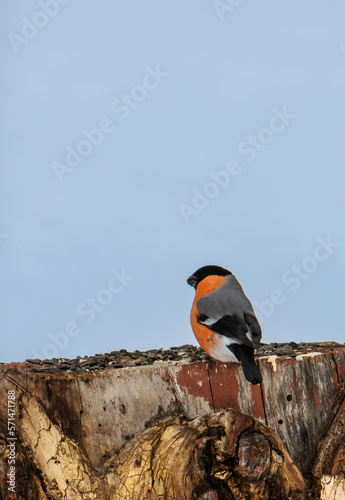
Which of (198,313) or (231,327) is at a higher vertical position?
(198,313)

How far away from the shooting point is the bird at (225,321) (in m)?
3.95

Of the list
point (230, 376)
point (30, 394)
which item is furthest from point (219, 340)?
point (30, 394)

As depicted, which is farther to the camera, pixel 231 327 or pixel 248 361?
pixel 231 327

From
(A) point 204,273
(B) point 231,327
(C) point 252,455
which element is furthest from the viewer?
(A) point 204,273

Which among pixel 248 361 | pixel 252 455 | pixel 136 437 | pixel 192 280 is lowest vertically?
pixel 252 455

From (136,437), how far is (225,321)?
115 cm

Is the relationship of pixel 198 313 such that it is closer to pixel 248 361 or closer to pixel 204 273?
pixel 204 273

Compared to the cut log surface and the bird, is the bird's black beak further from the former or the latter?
the cut log surface

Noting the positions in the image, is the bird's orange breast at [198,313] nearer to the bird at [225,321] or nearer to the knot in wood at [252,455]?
the bird at [225,321]

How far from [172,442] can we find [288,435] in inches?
33.5

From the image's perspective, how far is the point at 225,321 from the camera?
424cm

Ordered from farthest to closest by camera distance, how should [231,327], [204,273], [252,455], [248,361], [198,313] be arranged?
[204,273]
[198,313]
[231,327]
[248,361]
[252,455]

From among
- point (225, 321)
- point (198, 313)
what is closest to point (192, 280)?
point (198, 313)

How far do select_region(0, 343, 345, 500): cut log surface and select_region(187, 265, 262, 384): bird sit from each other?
24cm
